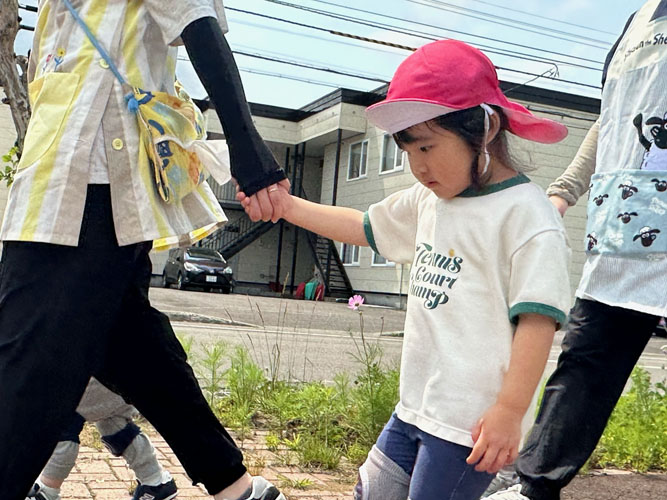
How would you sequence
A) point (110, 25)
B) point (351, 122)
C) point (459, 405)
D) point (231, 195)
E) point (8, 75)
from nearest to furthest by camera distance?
point (459, 405), point (110, 25), point (8, 75), point (351, 122), point (231, 195)

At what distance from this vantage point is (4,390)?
2012 millimetres

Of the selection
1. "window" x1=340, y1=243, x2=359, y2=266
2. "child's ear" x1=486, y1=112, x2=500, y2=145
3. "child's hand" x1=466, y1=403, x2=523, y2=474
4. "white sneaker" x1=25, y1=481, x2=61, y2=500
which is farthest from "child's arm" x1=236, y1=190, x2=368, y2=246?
"window" x1=340, y1=243, x2=359, y2=266

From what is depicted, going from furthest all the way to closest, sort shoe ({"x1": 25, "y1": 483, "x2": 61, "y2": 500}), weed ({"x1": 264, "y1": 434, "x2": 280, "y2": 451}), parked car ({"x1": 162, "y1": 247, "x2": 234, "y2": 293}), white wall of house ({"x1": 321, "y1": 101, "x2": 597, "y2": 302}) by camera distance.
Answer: parked car ({"x1": 162, "y1": 247, "x2": 234, "y2": 293}), white wall of house ({"x1": 321, "y1": 101, "x2": 597, "y2": 302}), weed ({"x1": 264, "y1": 434, "x2": 280, "y2": 451}), shoe ({"x1": 25, "y1": 483, "x2": 61, "y2": 500})

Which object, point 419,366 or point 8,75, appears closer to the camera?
point 419,366

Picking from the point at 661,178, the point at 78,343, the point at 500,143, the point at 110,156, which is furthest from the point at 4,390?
the point at 661,178

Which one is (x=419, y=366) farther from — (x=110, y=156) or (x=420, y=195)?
(x=110, y=156)

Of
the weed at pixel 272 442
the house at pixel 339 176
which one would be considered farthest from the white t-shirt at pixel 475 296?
the house at pixel 339 176

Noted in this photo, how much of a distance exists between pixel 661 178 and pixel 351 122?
2573 cm

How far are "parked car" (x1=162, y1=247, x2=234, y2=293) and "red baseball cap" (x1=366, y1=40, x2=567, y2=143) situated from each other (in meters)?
23.8

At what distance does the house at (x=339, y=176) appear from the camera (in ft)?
79.9

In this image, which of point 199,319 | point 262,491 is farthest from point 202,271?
point 262,491

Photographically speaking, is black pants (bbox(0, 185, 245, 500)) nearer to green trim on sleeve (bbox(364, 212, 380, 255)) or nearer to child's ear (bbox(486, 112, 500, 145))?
green trim on sleeve (bbox(364, 212, 380, 255))

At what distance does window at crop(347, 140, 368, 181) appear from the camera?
2853 centimetres

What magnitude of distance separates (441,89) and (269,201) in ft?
1.79
